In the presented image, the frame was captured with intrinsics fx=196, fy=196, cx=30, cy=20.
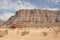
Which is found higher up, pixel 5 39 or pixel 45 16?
pixel 5 39

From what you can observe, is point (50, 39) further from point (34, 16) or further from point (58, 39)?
point (34, 16)

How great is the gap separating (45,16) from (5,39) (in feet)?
553

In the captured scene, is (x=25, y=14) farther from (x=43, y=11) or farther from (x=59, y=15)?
(x=59, y=15)

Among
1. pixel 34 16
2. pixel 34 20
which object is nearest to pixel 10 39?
pixel 34 20

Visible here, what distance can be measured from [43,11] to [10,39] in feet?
572

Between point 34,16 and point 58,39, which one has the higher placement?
point 58,39

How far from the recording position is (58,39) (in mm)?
14164

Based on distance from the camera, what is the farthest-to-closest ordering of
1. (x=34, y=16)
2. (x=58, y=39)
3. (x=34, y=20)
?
(x=34, y=16), (x=34, y=20), (x=58, y=39)

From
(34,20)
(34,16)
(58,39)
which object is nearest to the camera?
(58,39)

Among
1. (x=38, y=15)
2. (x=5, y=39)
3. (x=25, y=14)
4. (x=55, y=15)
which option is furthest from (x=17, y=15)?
(x=5, y=39)

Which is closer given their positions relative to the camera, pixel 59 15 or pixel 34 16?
pixel 59 15

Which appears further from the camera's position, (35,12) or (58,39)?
(35,12)

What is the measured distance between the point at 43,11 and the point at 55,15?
18.6 m

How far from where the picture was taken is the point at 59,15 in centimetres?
16938
